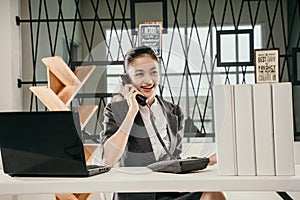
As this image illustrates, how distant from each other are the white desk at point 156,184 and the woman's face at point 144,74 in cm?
32

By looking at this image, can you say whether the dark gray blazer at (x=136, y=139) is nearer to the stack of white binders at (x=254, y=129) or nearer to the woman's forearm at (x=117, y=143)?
the woman's forearm at (x=117, y=143)

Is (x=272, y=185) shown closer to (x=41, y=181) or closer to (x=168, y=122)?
(x=168, y=122)

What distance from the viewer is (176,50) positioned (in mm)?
1271

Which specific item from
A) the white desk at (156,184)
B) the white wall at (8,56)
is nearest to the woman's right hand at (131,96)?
the white desk at (156,184)

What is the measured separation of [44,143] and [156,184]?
31 centimetres

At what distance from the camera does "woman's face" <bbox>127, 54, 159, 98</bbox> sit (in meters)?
1.21

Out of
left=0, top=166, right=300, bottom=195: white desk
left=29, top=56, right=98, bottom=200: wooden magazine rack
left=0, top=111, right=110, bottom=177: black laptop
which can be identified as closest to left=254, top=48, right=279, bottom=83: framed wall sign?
left=0, top=166, right=300, bottom=195: white desk

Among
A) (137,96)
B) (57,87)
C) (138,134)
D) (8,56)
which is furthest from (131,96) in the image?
(8,56)

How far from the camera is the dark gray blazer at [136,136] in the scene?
1.22 m

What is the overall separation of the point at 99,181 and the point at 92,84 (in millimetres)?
468

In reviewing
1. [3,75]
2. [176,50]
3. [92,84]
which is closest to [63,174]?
[92,84]

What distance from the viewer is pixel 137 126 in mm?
1266

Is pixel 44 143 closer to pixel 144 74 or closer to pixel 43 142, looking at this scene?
pixel 43 142

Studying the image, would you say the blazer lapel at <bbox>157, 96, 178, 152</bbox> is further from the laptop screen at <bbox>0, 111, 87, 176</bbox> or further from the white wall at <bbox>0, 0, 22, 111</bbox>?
the white wall at <bbox>0, 0, 22, 111</bbox>
